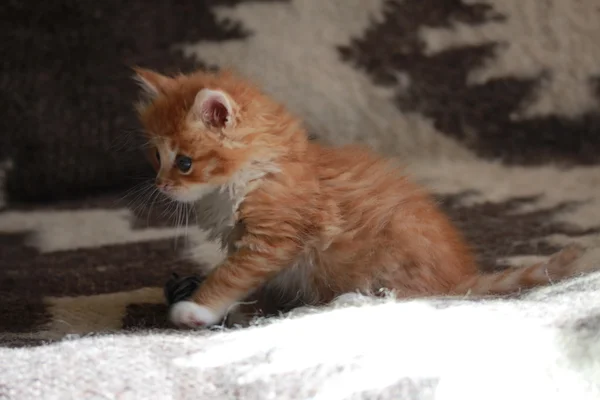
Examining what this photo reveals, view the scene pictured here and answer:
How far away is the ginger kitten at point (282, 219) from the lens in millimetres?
991

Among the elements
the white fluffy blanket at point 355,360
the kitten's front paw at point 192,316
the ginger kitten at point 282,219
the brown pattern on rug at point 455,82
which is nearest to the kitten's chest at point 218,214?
the ginger kitten at point 282,219

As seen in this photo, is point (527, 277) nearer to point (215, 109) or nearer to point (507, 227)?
point (215, 109)

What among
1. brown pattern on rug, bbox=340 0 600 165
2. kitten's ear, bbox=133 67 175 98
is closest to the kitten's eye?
kitten's ear, bbox=133 67 175 98

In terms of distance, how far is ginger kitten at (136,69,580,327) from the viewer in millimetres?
991

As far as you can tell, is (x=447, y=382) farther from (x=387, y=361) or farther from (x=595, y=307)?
(x=595, y=307)

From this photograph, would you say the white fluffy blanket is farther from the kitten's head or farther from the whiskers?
the whiskers

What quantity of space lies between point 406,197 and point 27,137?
962mm

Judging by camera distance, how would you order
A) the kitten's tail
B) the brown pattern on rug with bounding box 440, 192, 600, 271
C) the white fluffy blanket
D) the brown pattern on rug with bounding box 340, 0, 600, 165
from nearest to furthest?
the white fluffy blanket → the kitten's tail → the brown pattern on rug with bounding box 440, 192, 600, 271 → the brown pattern on rug with bounding box 340, 0, 600, 165

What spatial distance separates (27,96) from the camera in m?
1.75

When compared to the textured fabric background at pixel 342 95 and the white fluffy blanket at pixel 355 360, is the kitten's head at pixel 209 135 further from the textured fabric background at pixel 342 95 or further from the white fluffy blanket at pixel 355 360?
the textured fabric background at pixel 342 95

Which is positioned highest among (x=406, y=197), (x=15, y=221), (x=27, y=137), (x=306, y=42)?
(x=306, y=42)

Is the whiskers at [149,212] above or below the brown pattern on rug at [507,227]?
below

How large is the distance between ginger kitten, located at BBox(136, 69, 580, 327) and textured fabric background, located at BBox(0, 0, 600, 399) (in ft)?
1.69

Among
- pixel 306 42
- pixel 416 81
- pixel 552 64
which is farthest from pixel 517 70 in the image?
pixel 306 42
